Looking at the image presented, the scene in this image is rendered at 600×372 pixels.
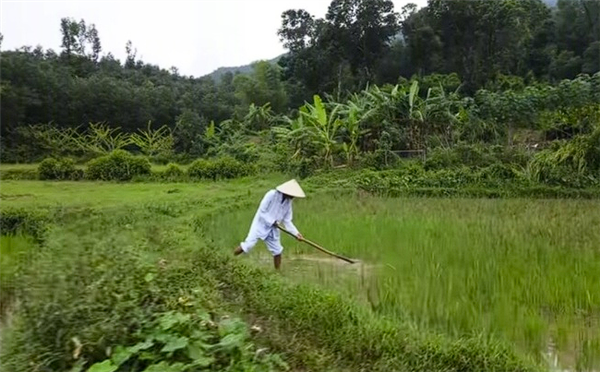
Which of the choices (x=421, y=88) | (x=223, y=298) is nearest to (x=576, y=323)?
(x=223, y=298)

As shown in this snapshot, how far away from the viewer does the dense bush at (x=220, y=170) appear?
15422 mm

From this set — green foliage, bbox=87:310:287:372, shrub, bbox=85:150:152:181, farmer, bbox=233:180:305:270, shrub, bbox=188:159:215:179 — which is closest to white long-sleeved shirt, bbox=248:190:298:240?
farmer, bbox=233:180:305:270

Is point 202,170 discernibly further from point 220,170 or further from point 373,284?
point 373,284

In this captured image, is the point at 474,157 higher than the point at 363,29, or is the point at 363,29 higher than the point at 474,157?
the point at 363,29

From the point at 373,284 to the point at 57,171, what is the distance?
13.0 m

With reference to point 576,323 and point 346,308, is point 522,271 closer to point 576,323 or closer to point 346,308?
point 576,323

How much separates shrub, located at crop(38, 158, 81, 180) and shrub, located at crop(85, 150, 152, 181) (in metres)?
0.56

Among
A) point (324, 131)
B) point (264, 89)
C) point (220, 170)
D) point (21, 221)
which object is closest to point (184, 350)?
point (21, 221)

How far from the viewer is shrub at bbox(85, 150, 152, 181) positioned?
15.7m

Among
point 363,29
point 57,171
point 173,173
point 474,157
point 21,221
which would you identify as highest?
point 363,29

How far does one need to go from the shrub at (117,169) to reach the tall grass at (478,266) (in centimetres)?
691

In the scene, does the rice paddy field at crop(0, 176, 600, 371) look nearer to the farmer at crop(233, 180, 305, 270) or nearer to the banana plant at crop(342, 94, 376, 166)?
the farmer at crop(233, 180, 305, 270)

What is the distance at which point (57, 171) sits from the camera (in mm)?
16016

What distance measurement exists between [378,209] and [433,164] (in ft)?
13.5
